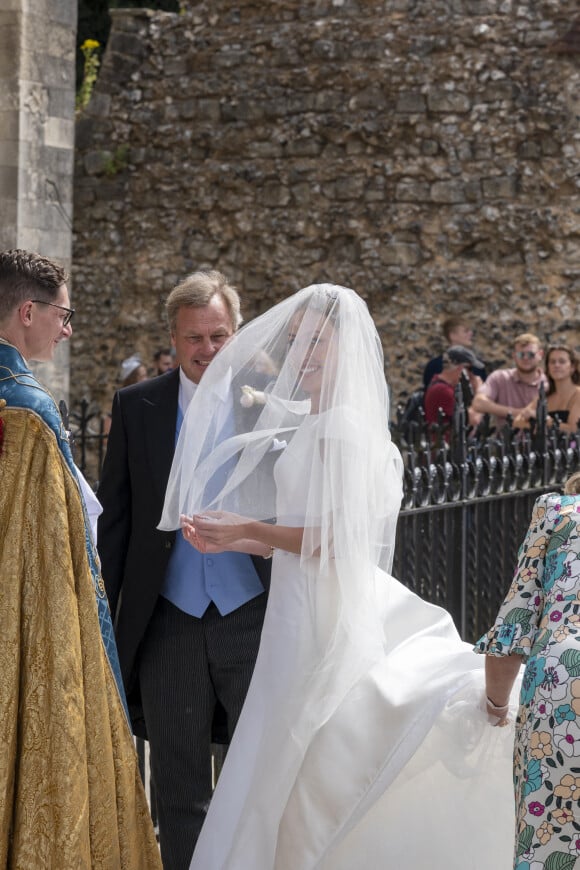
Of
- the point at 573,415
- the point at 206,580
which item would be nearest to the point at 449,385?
the point at 573,415

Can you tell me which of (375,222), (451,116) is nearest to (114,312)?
(375,222)

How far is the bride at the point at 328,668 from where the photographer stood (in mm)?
3053

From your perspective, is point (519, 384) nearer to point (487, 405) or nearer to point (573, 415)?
point (487, 405)

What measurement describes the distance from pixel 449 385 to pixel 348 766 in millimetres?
5928

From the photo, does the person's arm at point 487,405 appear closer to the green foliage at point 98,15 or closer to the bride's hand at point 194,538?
the bride's hand at point 194,538

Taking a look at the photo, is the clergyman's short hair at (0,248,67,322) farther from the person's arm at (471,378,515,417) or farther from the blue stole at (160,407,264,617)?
the person's arm at (471,378,515,417)

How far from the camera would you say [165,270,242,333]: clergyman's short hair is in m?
3.44

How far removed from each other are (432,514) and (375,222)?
8.39m

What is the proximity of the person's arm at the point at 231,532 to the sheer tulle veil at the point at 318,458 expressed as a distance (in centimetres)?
3

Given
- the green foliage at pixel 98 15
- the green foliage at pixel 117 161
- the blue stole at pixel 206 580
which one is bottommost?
the blue stole at pixel 206 580

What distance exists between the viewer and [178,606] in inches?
132

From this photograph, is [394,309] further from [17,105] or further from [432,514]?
[432,514]

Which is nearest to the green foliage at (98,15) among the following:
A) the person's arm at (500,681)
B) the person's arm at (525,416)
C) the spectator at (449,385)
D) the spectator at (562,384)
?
the spectator at (449,385)

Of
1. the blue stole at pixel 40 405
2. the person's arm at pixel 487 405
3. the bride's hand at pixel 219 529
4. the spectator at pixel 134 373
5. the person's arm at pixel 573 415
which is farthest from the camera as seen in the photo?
the spectator at pixel 134 373
